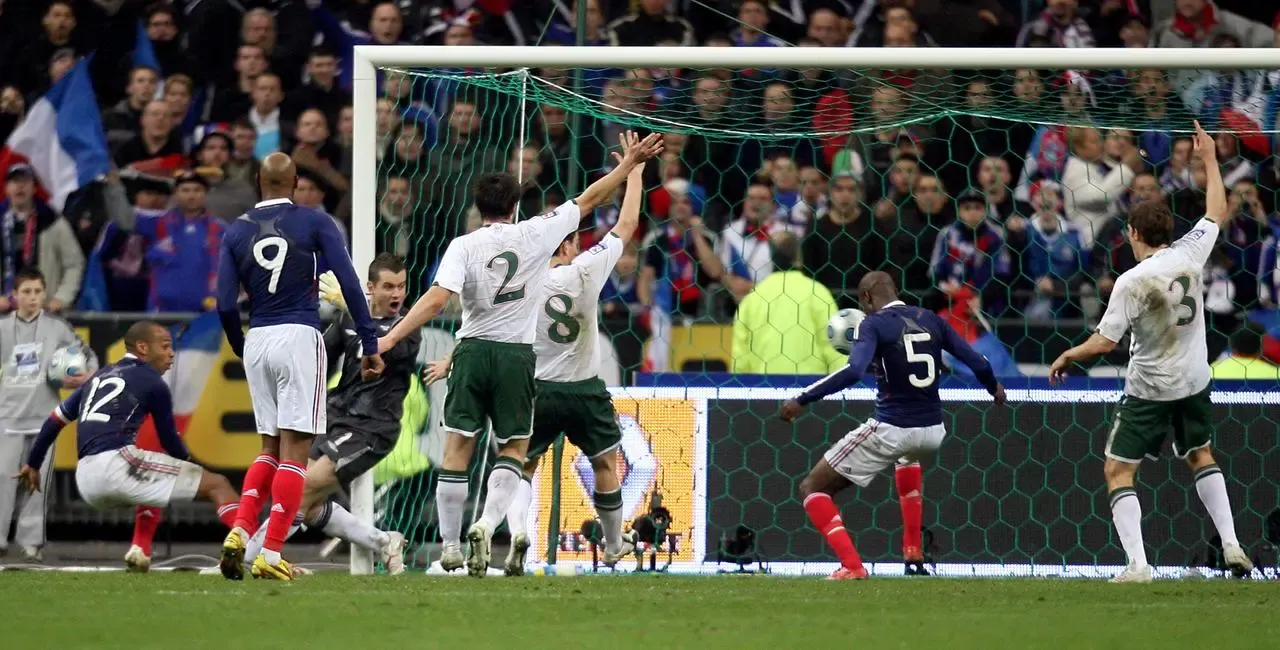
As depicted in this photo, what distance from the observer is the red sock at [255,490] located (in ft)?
25.3

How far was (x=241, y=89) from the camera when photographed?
13680 mm

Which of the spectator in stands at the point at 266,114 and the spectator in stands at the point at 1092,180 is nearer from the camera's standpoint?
the spectator in stands at the point at 1092,180

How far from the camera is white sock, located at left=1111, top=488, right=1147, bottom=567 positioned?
8.43 meters

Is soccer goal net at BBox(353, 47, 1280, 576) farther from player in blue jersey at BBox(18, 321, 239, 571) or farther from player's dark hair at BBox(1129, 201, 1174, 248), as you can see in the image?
player's dark hair at BBox(1129, 201, 1174, 248)

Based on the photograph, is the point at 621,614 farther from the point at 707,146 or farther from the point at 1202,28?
the point at 1202,28

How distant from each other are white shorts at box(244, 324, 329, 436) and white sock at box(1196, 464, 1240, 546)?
405cm

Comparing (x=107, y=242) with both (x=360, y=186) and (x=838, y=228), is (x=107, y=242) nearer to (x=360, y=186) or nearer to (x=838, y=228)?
(x=360, y=186)

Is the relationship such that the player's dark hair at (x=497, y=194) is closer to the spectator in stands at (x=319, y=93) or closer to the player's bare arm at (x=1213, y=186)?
the player's bare arm at (x=1213, y=186)

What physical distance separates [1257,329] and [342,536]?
5.47 metres

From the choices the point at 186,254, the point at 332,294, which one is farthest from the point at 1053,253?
the point at 186,254

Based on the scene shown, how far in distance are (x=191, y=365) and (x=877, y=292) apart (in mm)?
4599

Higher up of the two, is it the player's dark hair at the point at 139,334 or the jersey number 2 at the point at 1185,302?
the jersey number 2 at the point at 1185,302

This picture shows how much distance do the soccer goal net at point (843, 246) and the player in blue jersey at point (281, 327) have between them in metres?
1.43

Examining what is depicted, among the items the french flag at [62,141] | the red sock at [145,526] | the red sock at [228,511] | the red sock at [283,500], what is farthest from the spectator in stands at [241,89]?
the red sock at [283,500]
